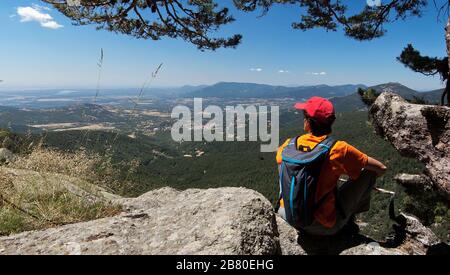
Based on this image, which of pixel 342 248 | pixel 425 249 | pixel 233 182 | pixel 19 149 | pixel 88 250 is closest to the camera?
pixel 88 250

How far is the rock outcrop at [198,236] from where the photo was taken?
7.89 ft

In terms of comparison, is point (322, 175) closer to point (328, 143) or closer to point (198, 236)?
point (328, 143)

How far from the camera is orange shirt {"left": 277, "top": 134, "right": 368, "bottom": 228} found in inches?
117

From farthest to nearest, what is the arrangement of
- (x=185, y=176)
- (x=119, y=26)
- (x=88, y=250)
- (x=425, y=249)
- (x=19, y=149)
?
(x=185, y=176) < (x=119, y=26) < (x=19, y=149) < (x=425, y=249) < (x=88, y=250)

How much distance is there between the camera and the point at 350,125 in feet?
479

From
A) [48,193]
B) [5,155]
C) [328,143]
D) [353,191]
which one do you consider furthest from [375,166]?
[5,155]

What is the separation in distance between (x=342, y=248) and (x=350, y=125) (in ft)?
502

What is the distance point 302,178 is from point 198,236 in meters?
1.10

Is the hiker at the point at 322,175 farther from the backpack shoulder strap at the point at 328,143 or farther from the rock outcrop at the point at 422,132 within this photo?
the rock outcrop at the point at 422,132

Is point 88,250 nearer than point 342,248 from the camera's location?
Yes

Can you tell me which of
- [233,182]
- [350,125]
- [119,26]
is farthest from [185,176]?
[119,26]

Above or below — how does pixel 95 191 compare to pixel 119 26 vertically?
below

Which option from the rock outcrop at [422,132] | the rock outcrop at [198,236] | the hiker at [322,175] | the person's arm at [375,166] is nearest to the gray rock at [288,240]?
the rock outcrop at [198,236]

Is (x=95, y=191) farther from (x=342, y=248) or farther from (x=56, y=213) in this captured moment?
(x=342, y=248)
